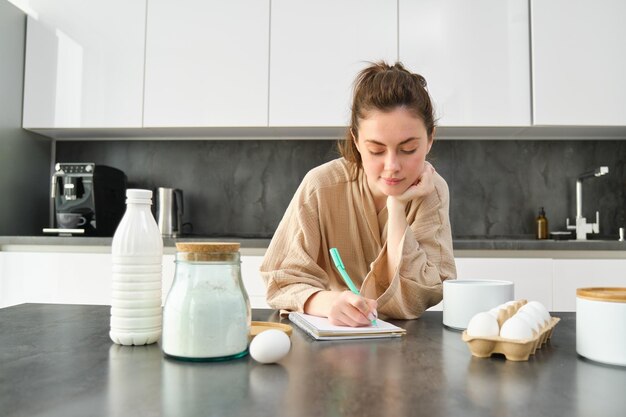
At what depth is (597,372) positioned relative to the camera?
24.7 inches

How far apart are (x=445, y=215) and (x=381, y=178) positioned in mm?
236

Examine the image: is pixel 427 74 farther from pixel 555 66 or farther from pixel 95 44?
pixel 95 44

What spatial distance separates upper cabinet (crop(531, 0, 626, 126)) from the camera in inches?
100

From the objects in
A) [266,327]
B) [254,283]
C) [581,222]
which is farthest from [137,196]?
[581,222]

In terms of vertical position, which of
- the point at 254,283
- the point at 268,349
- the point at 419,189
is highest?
the point at 419,189

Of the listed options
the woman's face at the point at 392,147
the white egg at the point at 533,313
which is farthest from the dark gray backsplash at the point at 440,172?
the white egg at the point at 533,313

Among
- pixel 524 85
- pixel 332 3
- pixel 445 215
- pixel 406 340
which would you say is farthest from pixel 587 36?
pixel 406 340

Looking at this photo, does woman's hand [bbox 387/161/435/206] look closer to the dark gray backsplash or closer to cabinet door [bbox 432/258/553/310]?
cabinet door [bbox 432/258/553/310]

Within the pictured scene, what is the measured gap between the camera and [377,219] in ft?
4.55

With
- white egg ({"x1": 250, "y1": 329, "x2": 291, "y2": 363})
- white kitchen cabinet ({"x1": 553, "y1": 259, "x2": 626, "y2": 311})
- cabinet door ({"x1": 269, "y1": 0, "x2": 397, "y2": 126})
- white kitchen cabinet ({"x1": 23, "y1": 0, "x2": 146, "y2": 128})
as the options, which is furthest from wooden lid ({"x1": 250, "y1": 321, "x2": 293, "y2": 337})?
white kitchen cabinet ({"x1": 23, "y1": 0, "x2": 146, "y2": 128})

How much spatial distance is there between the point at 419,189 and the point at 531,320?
60cm

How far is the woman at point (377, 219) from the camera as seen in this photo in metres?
1.10

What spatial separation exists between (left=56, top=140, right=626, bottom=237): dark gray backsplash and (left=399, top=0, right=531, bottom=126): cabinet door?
0.38 metres

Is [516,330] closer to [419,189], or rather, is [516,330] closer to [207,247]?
[207,247]
